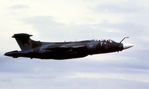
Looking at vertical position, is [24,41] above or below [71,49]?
above

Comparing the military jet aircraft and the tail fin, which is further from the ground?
the tail fin

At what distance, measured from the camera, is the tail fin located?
56.7 m

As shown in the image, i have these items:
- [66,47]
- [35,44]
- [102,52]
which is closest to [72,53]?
[66,47]

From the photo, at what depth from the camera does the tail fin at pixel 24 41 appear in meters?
56.7

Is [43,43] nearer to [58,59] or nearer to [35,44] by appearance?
[35,44]

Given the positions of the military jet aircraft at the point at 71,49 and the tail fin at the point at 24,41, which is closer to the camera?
the military jet aircraft at the point at 71,49

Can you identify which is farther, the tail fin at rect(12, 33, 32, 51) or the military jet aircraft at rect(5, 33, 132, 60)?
the tail fin at rect(12, 33, 32, 51)

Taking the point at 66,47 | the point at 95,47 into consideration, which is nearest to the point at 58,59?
the point at 66,47

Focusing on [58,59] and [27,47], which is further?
[27,47]

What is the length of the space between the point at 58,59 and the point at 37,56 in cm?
384

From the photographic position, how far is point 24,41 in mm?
57094

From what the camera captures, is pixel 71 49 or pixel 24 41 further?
pixel 24 41

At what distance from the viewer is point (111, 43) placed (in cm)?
5144

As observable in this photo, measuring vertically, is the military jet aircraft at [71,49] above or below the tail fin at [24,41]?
below
